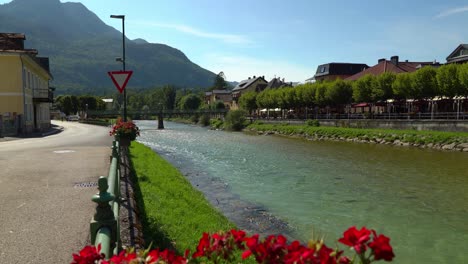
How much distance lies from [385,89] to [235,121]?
3349cm

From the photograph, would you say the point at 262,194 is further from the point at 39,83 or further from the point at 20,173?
the point at 39,83

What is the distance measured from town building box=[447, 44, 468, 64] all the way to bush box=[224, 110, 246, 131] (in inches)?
1457

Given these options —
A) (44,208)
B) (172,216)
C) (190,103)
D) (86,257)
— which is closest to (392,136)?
(172,216)

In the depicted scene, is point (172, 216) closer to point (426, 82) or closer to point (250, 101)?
point (426, 82)

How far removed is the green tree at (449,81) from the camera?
141 feet

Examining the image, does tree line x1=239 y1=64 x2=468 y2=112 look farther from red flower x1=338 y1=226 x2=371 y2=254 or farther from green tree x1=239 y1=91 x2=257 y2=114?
red flower x1=338 y1=226 x2=371 y2=254

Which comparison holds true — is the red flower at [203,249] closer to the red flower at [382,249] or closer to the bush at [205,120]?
the red flower at [382,249]

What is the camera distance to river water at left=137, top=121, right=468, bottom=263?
11.3 metres

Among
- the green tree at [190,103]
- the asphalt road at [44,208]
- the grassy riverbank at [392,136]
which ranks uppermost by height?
the green tree at [190,103]

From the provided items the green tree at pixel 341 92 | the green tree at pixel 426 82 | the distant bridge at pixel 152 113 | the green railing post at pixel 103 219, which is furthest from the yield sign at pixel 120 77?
the distant bridge at pixel 152 113

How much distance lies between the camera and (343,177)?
21375 mm

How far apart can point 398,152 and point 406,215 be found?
2181 cm

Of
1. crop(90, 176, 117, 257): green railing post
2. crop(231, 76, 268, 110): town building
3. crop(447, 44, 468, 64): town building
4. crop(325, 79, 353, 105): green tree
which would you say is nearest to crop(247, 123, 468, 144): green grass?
crop(325, 79, 353, 105): green tree

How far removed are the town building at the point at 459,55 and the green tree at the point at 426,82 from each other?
14.8 m
